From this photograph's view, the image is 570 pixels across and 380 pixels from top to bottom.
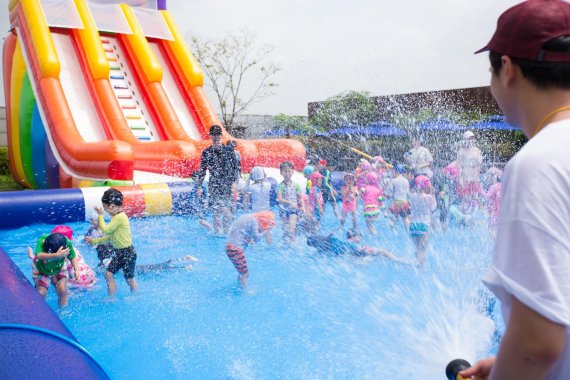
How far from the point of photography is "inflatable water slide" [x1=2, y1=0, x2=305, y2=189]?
29.2 ft

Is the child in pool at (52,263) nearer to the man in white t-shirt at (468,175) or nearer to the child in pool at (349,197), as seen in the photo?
the child in pool at (349,197)

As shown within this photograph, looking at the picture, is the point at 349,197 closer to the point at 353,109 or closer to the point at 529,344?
the point at 529,344

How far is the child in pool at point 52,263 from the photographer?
4.13 meters

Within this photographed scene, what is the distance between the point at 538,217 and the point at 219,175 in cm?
598

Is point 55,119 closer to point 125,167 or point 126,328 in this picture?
point 125,167

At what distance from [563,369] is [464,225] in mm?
6664

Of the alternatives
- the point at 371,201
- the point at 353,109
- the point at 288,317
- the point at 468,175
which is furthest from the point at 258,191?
the point at 353,109

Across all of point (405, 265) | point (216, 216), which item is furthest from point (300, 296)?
point (216, 216)

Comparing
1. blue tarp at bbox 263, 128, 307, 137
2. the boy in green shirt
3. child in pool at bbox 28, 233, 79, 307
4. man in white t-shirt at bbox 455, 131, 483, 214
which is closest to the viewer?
child in pool at bbox 28, 233, 79, 307

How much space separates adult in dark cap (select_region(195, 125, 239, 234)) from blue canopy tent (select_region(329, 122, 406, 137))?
6523 millimetres

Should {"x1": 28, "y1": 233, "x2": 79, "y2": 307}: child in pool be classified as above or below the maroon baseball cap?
below

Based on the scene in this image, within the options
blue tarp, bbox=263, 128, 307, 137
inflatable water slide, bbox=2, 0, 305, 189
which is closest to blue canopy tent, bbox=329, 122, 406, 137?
inflatable water slide, bbox=2, 0, 305, 189

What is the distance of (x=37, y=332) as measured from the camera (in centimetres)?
173

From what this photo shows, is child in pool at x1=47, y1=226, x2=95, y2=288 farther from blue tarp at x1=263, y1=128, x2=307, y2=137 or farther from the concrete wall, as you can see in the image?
the concrete wall
